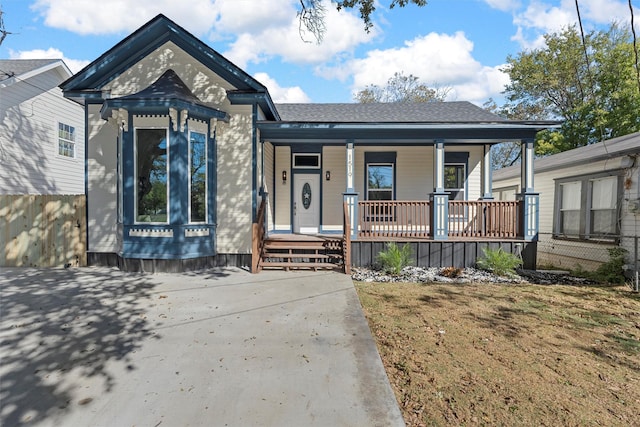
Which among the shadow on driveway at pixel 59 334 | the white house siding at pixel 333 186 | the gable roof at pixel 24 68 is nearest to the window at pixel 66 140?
the gable roof at pixel 24 68

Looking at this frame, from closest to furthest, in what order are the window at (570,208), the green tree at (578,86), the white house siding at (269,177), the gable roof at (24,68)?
the white house siding at (269,177), the window at (570,208), the gable roof at (24,68), the green tree at (578,86)

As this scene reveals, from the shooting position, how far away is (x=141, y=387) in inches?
115

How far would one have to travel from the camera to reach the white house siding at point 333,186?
10.7 metres

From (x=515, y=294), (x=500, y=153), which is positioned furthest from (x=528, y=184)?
(x=500, y=153)

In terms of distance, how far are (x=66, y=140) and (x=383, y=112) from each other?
1199cm

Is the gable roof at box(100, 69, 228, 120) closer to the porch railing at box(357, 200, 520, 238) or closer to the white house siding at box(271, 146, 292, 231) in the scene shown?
the white house siding at box(271, 146, 292, 231)

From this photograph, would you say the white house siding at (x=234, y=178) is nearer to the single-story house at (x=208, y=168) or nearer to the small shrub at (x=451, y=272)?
the single-story house at (x=208, y=168)

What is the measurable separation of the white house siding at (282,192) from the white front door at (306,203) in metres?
0.20

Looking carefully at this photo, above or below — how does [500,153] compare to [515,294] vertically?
above

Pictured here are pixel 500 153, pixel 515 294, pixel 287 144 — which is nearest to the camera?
pixel 515 294

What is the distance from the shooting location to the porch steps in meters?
7.90

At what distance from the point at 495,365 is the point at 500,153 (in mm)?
37212

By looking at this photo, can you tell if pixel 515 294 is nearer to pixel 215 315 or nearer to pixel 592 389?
pixel 592 389

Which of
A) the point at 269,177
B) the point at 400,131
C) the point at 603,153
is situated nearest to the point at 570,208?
the point at 603,153
